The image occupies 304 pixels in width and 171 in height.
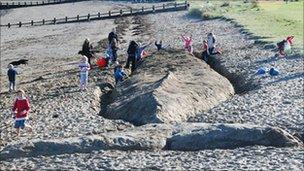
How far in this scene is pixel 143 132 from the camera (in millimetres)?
19031

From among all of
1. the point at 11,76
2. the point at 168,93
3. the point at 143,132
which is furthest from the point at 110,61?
the point at 143,132

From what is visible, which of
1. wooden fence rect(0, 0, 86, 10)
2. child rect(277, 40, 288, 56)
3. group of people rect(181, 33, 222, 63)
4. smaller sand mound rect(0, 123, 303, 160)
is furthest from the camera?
wooden fence rect(0, 0, 86, 10)

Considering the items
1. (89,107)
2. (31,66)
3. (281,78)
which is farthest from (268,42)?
(89,107)

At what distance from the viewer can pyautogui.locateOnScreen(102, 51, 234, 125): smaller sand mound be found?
842 inches

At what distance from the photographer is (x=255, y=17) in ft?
Answer: 198

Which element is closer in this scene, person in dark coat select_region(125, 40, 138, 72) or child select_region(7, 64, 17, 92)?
child select_region(7, 64, 17, 92)

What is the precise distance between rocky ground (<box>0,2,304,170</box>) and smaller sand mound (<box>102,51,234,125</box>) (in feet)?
1.82

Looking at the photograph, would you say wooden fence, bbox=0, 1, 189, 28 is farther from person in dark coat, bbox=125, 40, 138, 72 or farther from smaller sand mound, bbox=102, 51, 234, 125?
smaller sand mound, bbox=102, 51, 234, 125

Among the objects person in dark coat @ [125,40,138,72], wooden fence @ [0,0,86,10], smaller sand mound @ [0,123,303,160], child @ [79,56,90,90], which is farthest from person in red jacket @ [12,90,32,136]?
wooden fence @ [0,0,86,10]

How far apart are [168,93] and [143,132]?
4.21 meters

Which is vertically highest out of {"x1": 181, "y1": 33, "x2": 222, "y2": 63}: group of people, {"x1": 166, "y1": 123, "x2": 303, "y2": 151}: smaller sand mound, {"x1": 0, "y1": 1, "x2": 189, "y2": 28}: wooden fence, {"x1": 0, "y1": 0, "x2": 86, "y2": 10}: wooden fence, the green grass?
{"x1": 166, "y1": 123, "x2": 303, "y2": 151}: smaller sand mound

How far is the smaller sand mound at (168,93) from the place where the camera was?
2138 centimetres

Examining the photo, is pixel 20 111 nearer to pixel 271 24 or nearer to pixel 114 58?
pixel 114 58

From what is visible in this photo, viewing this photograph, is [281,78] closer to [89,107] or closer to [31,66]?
[89,107]
